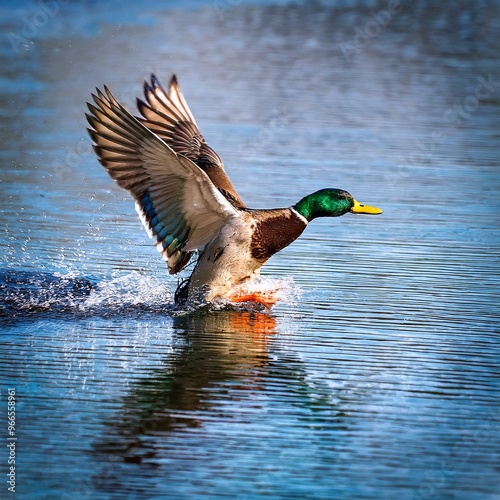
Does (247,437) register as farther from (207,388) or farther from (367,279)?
(367,279)

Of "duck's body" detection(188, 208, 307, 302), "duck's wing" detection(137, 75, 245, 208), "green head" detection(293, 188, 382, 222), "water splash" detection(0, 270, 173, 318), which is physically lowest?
"water splash" detection(0, 270, 173, 318)

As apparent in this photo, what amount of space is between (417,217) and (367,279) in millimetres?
2250

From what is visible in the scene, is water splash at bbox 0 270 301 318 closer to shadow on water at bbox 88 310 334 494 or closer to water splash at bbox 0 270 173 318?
water splash at bbox 0 270 173 318

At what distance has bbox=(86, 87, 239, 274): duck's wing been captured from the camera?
8125 mm

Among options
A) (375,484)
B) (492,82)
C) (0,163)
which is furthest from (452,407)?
(492,82)

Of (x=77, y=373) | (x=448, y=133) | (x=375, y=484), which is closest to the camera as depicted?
(x=375, y=484)

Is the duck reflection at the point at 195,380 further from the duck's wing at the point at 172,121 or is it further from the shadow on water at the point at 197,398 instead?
the duck's wing at the point at 172,121

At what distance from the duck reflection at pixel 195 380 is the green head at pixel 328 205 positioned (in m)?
0.90

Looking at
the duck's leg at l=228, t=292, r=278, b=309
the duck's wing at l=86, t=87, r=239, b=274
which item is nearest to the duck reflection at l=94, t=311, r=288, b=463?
the duck's leg at l=228, t=292, r=278, b=309

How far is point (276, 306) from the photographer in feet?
29.2

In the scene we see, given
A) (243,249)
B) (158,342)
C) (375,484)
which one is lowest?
(375,484)

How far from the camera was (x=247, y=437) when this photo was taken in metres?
6.05

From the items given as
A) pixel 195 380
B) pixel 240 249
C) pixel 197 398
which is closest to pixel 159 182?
pixel 240 249

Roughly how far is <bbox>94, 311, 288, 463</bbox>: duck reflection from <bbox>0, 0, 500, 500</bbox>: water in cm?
2
